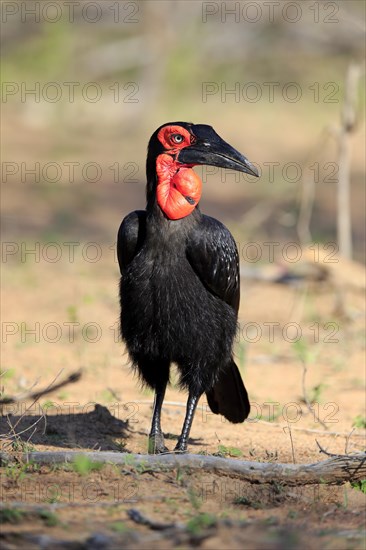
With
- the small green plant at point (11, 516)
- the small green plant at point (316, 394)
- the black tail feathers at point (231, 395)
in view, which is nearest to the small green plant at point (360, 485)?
the black tail feathers at point (231, 395)

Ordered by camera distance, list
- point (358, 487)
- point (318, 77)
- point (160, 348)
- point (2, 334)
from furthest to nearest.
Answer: point (318, 77) → point (2, 334) → point (160, 348) → point (358, 487)

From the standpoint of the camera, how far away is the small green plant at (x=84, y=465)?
11.4 ft

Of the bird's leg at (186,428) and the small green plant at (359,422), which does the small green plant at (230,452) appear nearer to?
the bird's leg at (186,428)

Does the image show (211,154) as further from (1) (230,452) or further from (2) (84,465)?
(2) (84,465)

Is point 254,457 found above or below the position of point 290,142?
below

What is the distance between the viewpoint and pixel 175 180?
14.7ft

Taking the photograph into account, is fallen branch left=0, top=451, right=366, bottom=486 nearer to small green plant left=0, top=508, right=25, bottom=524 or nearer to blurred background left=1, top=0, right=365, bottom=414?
small green plant left=0, top=508, right=25, bottom=524

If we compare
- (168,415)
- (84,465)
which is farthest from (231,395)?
(84,465)

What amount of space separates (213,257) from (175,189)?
39 centimetres

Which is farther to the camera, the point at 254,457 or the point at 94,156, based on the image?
the point at 94,156

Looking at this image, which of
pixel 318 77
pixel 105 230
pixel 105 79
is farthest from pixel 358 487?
pixel 318 77

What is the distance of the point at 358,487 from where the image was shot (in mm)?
3861

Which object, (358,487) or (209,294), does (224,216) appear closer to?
(209,294)

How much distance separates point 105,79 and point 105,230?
339 inches
